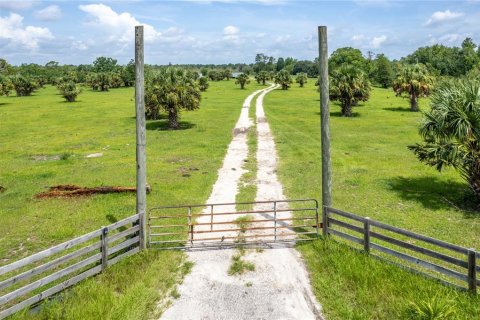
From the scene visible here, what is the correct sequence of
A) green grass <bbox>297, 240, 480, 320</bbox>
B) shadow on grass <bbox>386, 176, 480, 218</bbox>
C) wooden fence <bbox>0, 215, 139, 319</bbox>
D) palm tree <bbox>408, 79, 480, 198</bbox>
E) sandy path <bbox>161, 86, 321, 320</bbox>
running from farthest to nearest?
shadow on grass <bbox>386, 176, 480, 218</bbox> → palm tree <bbox>408, 79, 480, 198</bbox> → sandy path <bbox>161, 86, 321, 320</bbox> → green grass <bbox>297, 240, 480, 320</bbox> → wooden fence <bbox>0, 215, 139, 319</bbox>

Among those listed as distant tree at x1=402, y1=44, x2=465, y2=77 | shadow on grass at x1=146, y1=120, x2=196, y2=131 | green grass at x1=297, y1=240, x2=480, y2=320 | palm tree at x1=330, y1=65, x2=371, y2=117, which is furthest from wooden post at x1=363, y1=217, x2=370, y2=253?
distant tree at x1=402, y1=44, x2=465, y2=77

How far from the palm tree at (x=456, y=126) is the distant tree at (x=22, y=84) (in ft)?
338

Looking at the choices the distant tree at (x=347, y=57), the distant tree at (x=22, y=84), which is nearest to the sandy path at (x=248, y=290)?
the distant tree at (x=22, y=84)

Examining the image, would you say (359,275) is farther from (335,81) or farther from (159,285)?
Answer: (335,81)

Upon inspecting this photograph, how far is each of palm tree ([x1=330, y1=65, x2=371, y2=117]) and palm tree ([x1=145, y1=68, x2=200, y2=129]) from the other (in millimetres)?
18877

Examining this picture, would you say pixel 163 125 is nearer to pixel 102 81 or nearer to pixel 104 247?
pixel 104 247

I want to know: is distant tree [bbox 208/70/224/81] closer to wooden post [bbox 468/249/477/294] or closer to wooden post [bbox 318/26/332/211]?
wooden post [bbox 318/26/332/211]

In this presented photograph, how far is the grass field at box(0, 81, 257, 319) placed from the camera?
10.6 metres

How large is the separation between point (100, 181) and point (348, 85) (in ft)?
115

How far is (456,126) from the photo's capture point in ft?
56.3

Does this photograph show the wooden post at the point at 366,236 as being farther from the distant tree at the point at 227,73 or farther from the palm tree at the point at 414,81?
the distant tree at the point at 227,73

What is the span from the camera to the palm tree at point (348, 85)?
160ft

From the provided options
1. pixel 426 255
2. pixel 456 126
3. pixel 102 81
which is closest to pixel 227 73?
pixel 102 81

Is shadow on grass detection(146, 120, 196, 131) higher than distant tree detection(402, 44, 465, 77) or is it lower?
lower
